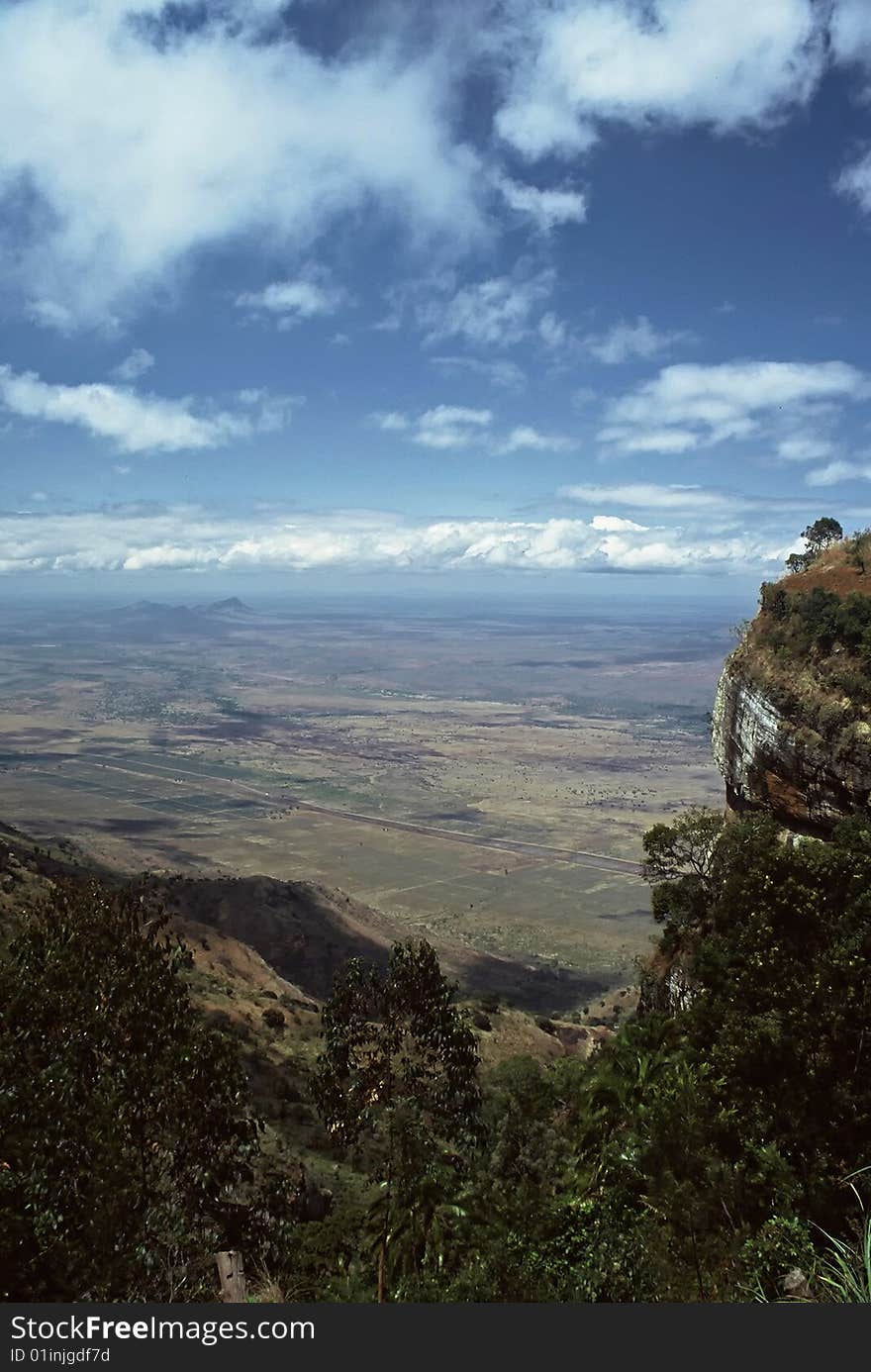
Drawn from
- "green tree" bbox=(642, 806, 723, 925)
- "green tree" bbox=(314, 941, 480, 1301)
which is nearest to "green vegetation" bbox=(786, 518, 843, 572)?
"green tree" bbox=(642, 806, 723, 925)

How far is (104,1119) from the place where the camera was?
1304cm

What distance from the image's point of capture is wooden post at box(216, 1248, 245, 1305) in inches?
514

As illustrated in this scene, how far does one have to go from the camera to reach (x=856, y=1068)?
52.6ft

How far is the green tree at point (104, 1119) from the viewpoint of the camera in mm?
12055

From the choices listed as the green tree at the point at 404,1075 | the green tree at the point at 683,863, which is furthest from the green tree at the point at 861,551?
the green tree at the point at 404,1075

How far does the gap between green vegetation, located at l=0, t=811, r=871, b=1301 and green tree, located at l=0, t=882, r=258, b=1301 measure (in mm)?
43

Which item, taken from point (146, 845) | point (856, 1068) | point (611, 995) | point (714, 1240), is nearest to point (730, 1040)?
point (856, 1068)

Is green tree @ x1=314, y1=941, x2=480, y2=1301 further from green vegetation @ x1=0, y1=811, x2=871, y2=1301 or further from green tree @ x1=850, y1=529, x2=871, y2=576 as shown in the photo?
green tree @ x1=850, y1=529, x2=871, y2=576

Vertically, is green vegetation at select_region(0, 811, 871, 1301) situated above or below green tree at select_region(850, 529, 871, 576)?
below

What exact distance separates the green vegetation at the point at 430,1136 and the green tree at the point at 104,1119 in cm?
4

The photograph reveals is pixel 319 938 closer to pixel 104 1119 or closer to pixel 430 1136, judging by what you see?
pixel 430 1136

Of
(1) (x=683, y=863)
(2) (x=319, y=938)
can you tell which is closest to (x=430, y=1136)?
(1) (x=683, y=863)

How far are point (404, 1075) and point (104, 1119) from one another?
596 cm

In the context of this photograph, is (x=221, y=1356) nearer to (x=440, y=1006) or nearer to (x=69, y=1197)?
(x=69, y=1197)
